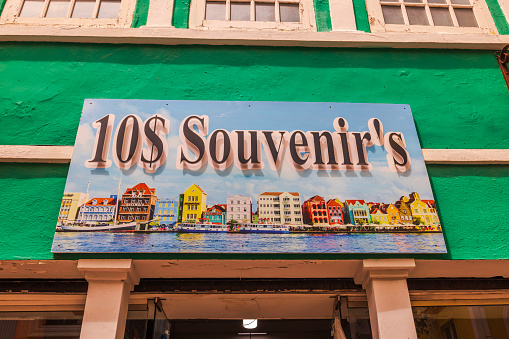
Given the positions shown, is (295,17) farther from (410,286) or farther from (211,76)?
(410,286)

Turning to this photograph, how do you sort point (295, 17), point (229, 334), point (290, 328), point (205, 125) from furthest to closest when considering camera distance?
point (229, 334) < point (290, 328) < point (295, 17) < point (205, 125)

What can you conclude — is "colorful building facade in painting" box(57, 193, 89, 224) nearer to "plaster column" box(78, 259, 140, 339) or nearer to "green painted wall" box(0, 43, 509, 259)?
"green painted wall" box(0, 43, 509, 259)

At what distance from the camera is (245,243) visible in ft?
12.2

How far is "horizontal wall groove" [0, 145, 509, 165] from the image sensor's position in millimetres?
4078

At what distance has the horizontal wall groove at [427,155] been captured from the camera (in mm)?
4078

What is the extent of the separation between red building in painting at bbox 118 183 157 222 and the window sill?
184 cm

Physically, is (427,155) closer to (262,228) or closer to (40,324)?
(262,228)

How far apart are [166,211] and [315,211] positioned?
1.32m

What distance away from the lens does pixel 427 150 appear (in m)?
4.30

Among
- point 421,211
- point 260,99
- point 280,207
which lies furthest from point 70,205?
point 421,211

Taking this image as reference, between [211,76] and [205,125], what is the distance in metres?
0.71

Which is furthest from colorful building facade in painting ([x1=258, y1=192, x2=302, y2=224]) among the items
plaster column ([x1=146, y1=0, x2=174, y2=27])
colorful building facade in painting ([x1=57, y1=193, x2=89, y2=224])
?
plaster column ([x1=146, y1=0, x2=174, y2=27])

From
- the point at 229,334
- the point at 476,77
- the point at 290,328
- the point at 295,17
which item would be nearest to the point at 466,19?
the point at 476,77

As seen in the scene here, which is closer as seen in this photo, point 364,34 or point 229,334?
point 364,34
